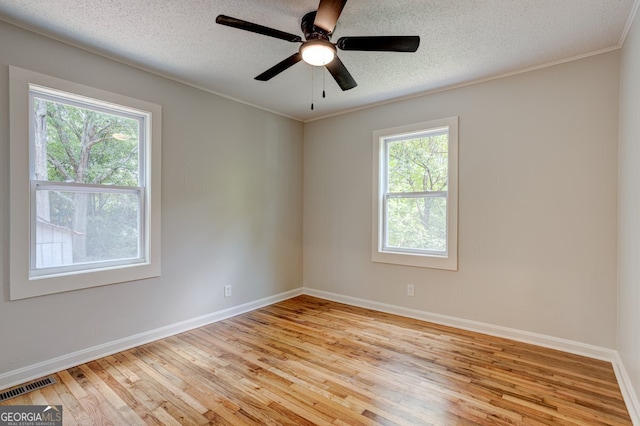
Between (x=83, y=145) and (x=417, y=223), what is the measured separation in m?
3.36

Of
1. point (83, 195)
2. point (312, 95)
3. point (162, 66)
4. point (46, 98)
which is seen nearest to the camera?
point (46, 98)

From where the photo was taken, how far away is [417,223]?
3.80 meters

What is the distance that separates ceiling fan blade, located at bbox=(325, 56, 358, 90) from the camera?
2234 mm

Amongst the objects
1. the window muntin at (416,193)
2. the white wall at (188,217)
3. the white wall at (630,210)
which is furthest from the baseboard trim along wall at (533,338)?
the white wall at (188,217)

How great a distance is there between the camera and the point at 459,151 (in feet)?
11.3

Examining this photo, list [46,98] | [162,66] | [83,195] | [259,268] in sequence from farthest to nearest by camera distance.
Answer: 1. [259,268]
2. [162,66]
3. [83,195]
4. [46,98]

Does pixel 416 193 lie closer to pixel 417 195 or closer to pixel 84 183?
pixel 417 195

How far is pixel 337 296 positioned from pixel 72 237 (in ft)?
9.91

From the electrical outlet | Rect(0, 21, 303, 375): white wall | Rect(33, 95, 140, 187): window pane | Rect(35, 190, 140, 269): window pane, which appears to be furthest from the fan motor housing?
the electrical outlet

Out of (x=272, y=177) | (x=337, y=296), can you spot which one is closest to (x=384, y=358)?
(x=337, y=296)

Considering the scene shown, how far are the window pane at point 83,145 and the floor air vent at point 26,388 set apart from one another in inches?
58.3

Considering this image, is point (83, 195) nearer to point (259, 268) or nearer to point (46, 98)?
point (46, 98)

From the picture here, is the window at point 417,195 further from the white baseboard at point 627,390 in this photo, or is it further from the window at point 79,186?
the window at point 79,186

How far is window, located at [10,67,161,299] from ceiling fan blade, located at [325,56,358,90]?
1825 millimetres
